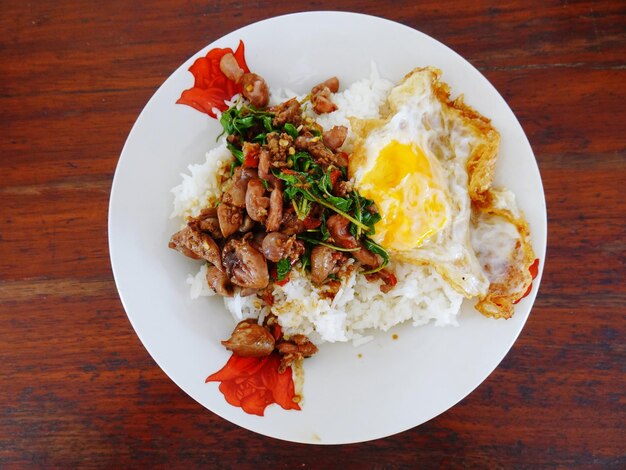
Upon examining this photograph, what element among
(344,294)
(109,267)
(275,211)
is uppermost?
(275,211)

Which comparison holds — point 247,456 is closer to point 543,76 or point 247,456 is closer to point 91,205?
point 91,205

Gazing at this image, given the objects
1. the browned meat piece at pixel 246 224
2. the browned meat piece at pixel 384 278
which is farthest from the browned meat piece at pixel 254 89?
the browned meat piece at pixel 384 278

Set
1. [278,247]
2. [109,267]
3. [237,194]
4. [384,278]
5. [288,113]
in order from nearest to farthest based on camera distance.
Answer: [278,247] < [237,194] < [288,113] < [384,278] < [109,267]

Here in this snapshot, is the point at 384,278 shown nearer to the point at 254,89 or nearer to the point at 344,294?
the point at 344,294

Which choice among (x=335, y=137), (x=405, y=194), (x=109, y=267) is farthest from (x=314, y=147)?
(x=109, y=267)

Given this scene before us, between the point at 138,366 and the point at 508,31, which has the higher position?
the point at 508,31

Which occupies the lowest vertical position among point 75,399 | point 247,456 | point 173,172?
point 247,456

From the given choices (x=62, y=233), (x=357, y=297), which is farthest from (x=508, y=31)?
(x=62, y=233)

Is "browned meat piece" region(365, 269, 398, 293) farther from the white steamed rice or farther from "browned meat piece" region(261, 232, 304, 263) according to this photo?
"browned meat piece" region(261, 232, 304, 263)

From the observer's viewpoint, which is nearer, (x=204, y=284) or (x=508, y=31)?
(x=204, y=284)
